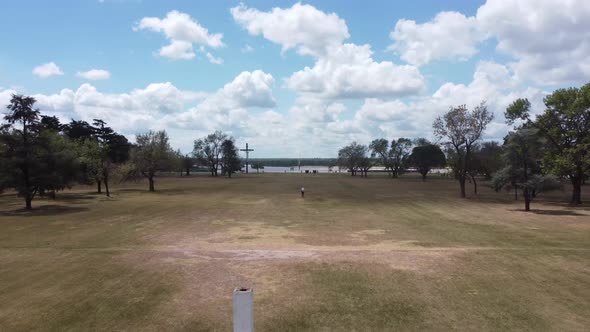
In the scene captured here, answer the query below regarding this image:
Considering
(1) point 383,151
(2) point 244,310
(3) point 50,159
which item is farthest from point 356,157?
(2) point 244,310

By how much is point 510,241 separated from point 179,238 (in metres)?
15.1

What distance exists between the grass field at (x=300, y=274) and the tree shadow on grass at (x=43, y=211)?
4.42m

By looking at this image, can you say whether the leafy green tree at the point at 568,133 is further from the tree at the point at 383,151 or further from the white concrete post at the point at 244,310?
the tree at the point at 383,151

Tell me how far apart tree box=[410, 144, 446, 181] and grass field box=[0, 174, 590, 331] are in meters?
71.5

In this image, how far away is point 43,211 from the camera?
29016 millimetres

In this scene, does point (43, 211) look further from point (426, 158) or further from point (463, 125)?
point (426, 158)

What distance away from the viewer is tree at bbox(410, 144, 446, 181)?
9294cm

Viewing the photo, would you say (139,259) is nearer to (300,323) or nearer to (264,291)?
(264,291)

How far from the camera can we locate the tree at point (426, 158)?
305ft

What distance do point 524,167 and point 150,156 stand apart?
44.2m

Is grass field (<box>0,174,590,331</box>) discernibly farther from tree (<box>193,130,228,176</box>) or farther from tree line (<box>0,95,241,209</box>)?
tree (<box>193,130,228,176</box>)

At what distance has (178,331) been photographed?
8.02 metres

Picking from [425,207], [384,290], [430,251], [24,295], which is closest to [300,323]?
[384,290]

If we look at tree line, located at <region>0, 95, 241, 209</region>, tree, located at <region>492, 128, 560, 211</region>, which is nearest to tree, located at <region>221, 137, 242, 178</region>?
tree line, located at <region>0, 95, 241, 209</region>
